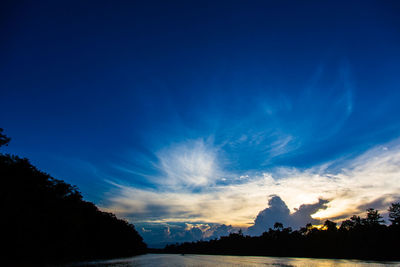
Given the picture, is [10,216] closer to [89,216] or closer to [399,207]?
[89,216]

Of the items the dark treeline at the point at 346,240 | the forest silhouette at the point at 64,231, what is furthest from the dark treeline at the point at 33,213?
the dark treeline at the point at 346,240

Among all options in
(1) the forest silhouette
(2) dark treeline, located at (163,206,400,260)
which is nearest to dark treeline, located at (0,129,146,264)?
(1) the forest silhouette

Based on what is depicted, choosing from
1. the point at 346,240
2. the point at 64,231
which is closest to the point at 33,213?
the point at 64,231

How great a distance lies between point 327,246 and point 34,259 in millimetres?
135473

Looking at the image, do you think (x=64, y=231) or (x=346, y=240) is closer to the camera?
(x=64, y=231)

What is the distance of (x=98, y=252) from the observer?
132m

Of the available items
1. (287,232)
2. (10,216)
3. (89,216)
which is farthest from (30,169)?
(287,232)

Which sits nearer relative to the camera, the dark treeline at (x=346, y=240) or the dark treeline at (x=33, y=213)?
the dark treeline at (x=33, y=213)

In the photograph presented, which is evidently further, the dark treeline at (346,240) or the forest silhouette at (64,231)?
the dark treeline at (346,240)

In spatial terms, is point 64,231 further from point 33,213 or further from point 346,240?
point 346,240

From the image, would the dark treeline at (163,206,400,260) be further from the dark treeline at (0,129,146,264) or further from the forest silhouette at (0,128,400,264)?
the dark treeline at (0,129,146,264)

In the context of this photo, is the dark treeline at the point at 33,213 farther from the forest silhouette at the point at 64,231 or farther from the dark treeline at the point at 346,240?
the dark treeline at the point at 346,240

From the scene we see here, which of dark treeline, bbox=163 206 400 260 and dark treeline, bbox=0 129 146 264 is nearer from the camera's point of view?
dark treeline, bbox=0 129 146 264

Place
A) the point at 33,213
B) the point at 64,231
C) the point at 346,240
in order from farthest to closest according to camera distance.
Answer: the point at 346,240, the point at 64,231, the point at 33,213
